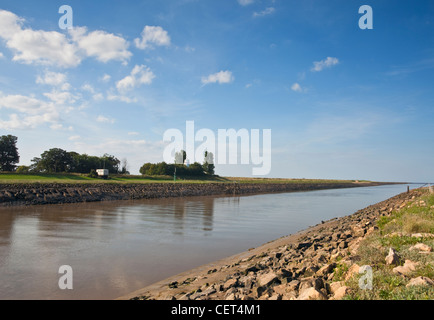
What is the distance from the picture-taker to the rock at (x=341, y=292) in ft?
15.5

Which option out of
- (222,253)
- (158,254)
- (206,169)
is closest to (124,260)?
(158,254)

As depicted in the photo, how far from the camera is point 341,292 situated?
4789 millimetres

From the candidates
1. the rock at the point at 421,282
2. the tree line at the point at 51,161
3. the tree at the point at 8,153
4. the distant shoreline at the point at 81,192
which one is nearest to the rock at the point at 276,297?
the rock at the point at 421,282

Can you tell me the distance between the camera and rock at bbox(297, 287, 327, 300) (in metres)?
4.80

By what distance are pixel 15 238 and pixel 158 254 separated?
7.32 m

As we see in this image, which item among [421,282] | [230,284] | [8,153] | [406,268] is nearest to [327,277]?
[406,268]

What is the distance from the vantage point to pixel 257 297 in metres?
5.60

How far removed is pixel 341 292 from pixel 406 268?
5.40 ft

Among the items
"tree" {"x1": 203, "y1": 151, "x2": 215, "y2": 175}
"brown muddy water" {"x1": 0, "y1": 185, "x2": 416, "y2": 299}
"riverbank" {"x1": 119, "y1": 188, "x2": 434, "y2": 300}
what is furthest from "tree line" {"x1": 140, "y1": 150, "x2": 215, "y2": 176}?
"riverbank" {"x1": 119, "y1": 188, "x2": 434, "y2": 300}

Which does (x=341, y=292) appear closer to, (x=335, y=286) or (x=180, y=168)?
(x=335, y=286)

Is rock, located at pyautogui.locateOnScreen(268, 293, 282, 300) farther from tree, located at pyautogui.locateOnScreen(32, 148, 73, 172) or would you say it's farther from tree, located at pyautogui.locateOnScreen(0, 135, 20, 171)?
tree, located at pyautogui.locateOnScreen(0, 135, 20, 171)

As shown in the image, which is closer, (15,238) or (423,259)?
(423,259)

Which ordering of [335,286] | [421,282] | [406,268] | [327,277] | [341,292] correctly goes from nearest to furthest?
[421,282]
[341,292]
[335,286]
[406,268]
[327,277]
